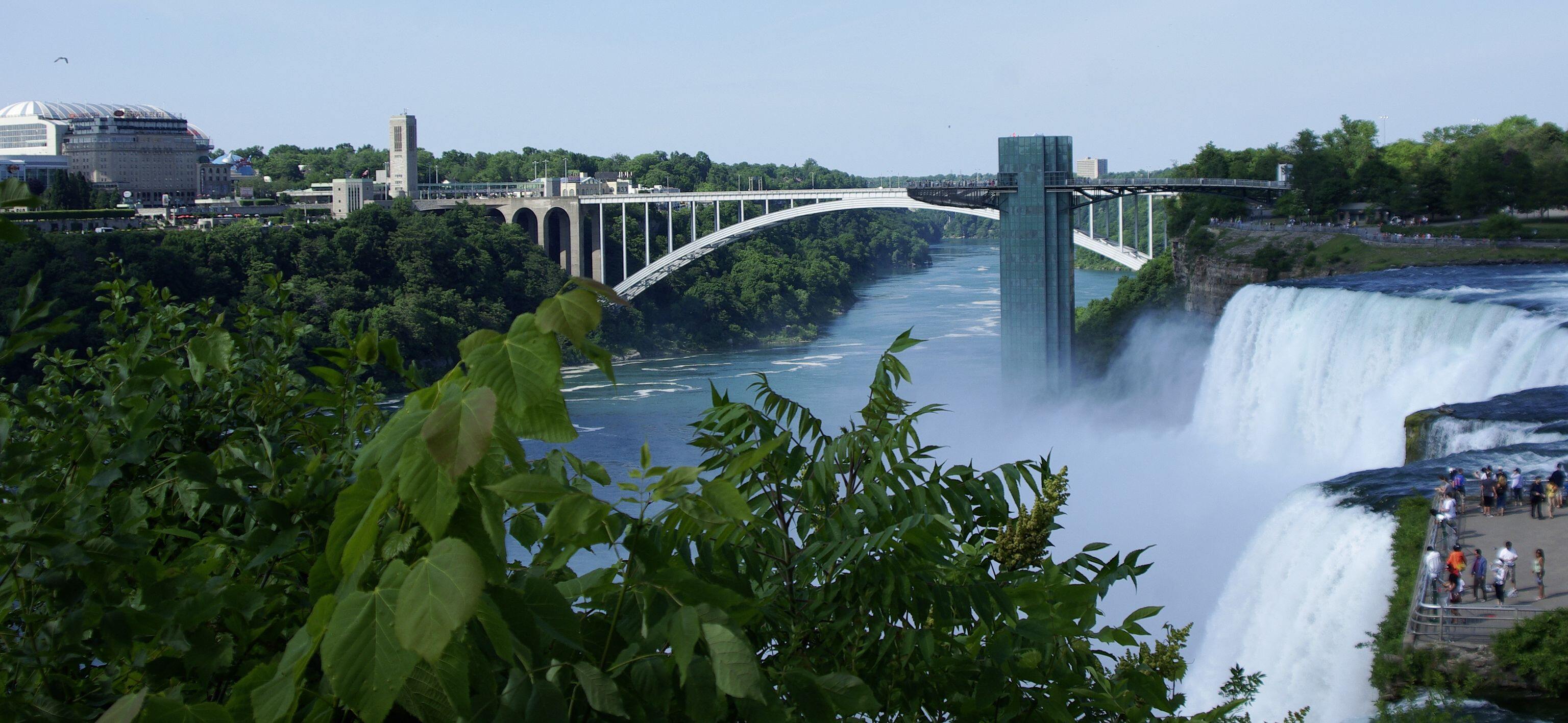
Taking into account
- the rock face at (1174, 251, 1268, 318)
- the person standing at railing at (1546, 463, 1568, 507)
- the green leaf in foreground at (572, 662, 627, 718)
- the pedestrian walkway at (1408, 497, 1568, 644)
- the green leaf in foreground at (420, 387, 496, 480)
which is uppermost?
the rock face at (1174, 251, 1268, 318)

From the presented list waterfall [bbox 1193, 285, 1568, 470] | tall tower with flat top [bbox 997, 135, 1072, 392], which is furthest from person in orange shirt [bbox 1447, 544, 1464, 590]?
tall tower with flat top [bbox 997, 135, 1072, 392]

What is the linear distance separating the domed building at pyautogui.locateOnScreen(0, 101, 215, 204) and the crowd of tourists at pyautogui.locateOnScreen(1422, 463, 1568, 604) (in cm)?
4019

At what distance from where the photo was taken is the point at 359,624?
0.91 metres

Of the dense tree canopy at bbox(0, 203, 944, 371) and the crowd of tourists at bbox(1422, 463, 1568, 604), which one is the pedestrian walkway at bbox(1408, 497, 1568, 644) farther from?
the dense tree canopy at bbox(0, 203, 944, 371)

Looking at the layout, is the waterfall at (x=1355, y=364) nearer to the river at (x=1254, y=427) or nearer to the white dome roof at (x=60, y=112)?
the river at (x=1254, y=427)

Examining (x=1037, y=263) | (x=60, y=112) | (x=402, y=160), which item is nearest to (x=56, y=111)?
(x=60, y=112)

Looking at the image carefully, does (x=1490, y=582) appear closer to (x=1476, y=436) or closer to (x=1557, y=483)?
(x=1557, y=483)

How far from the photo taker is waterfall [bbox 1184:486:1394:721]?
26.6 ft

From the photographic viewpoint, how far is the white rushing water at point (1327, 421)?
27.7ft

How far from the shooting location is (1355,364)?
45.8 feet

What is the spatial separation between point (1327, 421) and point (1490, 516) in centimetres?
618

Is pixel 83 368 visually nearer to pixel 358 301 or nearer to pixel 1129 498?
pixel 1129 498

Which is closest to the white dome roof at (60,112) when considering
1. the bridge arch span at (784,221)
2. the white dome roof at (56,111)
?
the white dome roof at (56,111)

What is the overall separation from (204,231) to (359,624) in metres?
28.8
